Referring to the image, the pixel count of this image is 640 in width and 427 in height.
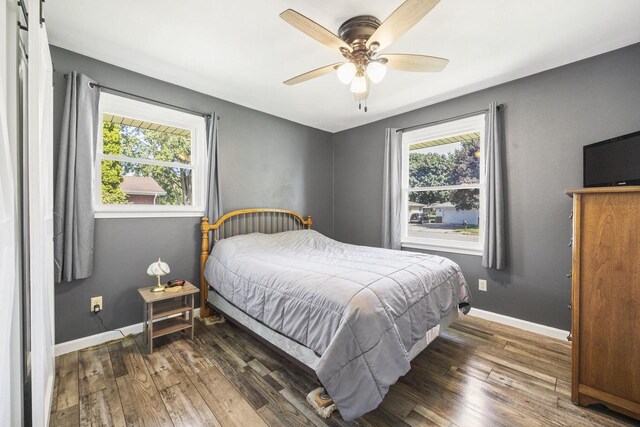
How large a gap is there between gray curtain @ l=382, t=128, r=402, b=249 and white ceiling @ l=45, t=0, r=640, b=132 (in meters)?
0.76

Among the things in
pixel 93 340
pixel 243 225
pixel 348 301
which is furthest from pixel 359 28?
pixel 93 340

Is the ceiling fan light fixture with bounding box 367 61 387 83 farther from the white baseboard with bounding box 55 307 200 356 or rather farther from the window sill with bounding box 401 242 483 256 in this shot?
the white baseboard with bounding box 55 307 200 356

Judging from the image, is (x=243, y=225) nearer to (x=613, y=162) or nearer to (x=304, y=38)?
(x=304, y=38)

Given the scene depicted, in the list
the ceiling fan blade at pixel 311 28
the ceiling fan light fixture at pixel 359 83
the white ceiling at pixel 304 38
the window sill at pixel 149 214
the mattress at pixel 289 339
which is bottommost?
the mattress at pixel 289 339

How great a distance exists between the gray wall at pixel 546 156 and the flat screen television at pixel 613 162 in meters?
0.29

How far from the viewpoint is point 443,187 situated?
332 centimetres

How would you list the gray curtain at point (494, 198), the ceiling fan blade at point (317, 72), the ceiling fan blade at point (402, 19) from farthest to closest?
the gray curtain at point (494, 198) → the ceiling fan blade at point (317, 72) → the ceiling fan blade at point (402, 19)

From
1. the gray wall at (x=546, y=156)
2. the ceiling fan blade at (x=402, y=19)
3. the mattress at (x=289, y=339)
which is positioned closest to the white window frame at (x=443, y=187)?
the gray wall at (x=546, y=156)

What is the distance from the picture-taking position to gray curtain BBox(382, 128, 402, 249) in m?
3.53

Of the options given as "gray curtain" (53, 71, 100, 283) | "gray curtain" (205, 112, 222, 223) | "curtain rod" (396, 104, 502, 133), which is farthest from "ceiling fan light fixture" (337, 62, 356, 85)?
"gray curtain" (53, 71, 100, 283)

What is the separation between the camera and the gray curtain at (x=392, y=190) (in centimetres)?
353

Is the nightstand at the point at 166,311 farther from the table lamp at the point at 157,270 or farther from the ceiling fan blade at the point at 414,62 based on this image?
the ceiling fan blade at the point at 414,62

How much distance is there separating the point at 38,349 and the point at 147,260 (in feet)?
4.88

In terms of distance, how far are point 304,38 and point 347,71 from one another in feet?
1.98
